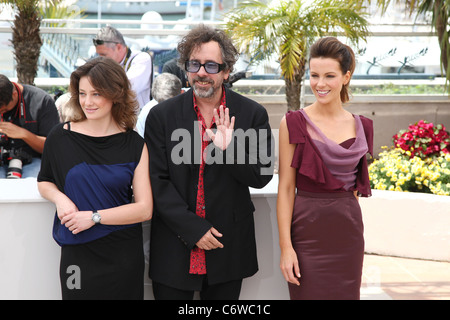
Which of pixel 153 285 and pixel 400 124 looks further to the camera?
pixel 400 124

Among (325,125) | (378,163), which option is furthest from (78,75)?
(378,163)

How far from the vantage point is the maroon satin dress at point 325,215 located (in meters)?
2.45

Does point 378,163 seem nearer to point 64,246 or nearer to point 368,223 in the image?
point 368,223

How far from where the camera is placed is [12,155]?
3.70 metres

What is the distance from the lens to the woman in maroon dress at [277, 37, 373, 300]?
2.46 metres

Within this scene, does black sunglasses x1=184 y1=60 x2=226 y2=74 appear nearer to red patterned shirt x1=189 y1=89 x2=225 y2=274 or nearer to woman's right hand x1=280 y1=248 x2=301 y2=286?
red patterned shirt x1=189 y1=89 x2=225 y2=274

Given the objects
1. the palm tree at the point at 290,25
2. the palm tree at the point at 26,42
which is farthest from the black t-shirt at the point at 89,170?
the palm tree at the point at 26,42

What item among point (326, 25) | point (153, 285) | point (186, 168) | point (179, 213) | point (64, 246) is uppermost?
point (326, 25)

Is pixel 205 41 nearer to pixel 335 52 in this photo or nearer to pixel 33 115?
pixel 335 52

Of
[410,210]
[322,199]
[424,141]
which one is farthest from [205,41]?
[424,141]

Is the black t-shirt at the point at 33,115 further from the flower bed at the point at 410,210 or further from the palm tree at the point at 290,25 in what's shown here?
the palm tree at the point at 290,25

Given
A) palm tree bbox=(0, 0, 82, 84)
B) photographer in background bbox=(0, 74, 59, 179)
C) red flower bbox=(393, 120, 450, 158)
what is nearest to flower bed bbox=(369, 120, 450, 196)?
red flower bbox=(393, 120, 450, 158)

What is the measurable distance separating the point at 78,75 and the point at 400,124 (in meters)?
7.19

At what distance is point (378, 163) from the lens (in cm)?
600
